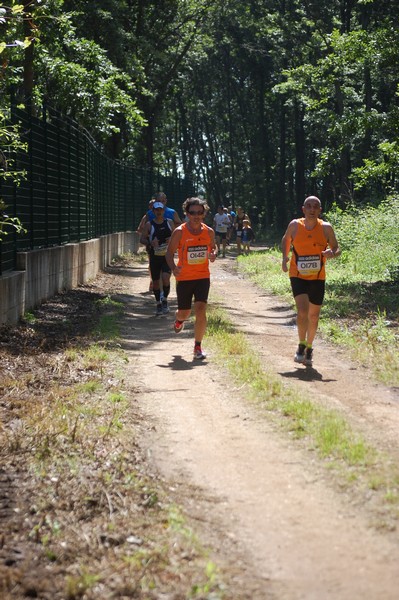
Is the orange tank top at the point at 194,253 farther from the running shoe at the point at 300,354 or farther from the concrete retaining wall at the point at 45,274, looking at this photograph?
the concrete retaining wall at the point at 45,274

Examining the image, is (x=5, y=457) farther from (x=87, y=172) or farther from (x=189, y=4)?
(x=189, y=4)

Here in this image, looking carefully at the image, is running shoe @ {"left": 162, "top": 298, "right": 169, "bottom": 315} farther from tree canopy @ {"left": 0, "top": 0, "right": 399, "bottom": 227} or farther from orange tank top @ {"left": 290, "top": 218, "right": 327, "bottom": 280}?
orange tank top @ {"left": 290, "top": 218, "right": 327, "bottom": 280}

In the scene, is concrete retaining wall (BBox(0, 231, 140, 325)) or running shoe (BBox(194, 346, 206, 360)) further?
concrete retaining wall (BBox(0, 231, 140, 325))

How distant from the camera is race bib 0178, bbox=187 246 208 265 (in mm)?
11359

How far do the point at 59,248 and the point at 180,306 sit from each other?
6.50 m

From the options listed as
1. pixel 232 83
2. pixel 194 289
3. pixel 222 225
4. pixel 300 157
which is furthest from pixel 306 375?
pixel 232 83

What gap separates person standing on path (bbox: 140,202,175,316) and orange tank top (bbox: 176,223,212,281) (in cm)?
405

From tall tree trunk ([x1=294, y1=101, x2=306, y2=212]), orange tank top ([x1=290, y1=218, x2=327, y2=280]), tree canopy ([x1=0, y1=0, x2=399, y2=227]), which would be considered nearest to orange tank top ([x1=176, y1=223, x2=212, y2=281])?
orange tank top ([x1=290, y1=218, x2=327, y2=280])

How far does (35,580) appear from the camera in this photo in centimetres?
468

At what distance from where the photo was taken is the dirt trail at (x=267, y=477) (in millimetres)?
4703

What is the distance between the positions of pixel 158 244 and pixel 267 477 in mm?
9543

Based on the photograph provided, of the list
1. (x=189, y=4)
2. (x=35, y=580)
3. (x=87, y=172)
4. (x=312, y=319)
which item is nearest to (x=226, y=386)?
(x=312, y=319)

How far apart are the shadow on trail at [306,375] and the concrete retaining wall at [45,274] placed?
386 cm

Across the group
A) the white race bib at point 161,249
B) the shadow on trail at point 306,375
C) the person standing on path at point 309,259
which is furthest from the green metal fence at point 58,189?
the shadow on trail at point 306,375
